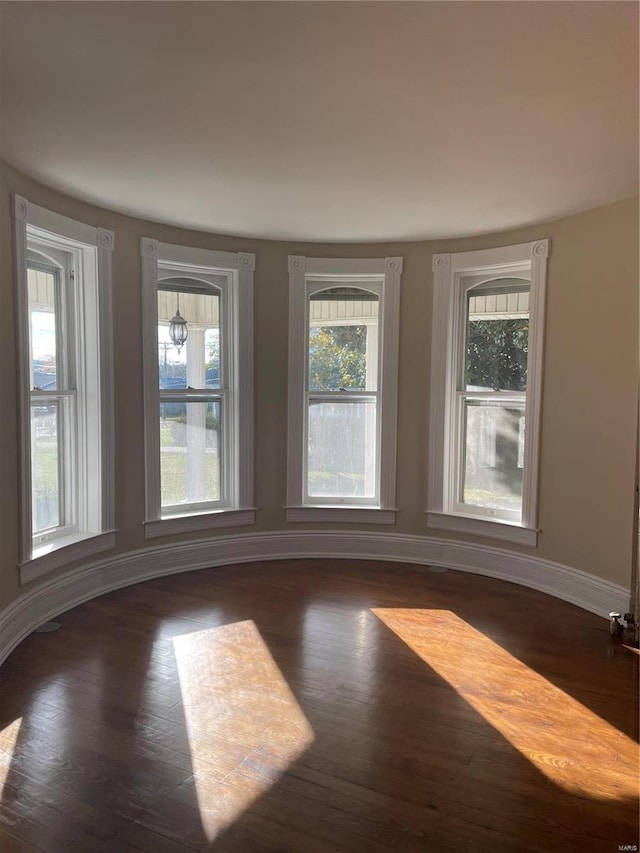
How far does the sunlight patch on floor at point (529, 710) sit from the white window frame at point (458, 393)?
1122 mm

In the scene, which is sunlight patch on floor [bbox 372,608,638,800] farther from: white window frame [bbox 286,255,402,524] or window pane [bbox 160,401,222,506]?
window pane [bbox 160,401,222,506]

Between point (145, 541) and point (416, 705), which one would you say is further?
point (145, 541)

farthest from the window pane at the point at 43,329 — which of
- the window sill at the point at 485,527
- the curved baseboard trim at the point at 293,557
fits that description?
the window sill at the point at 485,527

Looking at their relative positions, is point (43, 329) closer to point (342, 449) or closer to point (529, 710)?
point (342, 449)

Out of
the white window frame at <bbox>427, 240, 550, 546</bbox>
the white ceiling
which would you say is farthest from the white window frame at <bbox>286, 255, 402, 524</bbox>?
the white ceiling

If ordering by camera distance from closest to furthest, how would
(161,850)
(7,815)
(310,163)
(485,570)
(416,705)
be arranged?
(161,850), (7,815), (416,705), (310,163), (485,570)

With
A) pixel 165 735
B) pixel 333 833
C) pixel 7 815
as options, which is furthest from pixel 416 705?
pixel 7 815

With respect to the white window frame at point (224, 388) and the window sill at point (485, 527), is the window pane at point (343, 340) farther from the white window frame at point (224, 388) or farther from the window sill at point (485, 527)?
the window sill at point (485, 527)

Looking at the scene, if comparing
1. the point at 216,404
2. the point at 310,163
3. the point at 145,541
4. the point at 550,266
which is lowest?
the point at 145,541

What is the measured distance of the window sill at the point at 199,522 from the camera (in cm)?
458

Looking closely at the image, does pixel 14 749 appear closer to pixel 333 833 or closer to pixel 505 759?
pixel 333 833

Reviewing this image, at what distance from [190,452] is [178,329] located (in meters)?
0.96

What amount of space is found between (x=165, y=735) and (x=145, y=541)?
213 cm

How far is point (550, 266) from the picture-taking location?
4.29 metres
